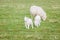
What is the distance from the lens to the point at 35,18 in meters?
0.95

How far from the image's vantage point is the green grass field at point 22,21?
0.90 metres

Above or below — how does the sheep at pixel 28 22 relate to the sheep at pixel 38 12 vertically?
below

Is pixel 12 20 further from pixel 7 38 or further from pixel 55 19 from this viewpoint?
pixel 55 19

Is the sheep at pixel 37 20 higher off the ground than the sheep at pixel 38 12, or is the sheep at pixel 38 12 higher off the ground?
the sheep at pixel 38 12

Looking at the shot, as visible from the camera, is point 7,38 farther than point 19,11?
No

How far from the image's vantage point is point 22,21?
954mm

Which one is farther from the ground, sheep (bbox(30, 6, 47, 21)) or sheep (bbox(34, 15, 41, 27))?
sheep (bbox(30, 6, 47, 21))

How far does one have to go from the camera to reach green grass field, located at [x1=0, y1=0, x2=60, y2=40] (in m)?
0.90

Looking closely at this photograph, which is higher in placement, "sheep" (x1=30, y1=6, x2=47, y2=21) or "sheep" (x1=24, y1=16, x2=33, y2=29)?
"sheep" (x1=30, y1=6, x2=47, y2=21)

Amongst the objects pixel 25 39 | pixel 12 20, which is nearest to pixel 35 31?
pixel 25 39

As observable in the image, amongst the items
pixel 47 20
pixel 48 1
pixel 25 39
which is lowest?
pixel 25 39

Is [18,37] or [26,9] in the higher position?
[26,9]

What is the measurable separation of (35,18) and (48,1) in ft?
0.62

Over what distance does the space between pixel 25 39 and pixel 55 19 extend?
28cm
